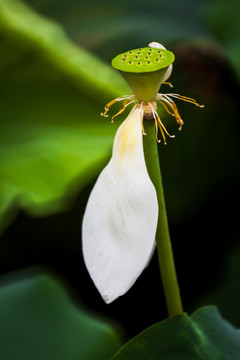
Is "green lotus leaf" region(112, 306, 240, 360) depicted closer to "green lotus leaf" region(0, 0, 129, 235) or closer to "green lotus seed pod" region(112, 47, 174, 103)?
"green lotus seed pod" region(112, 47, 174, 103)

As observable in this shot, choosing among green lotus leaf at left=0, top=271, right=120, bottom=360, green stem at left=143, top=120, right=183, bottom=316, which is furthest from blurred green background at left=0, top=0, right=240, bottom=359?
green stem at left=143, top=120, right=183, bottom=316

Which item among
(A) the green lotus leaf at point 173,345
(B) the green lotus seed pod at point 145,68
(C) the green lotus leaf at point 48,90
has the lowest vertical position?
(A) the green lotus leaf at point 173,345

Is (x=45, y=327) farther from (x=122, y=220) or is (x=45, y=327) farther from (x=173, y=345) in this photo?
(x=122, y=220)

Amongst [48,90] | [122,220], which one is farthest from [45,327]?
[48,90]

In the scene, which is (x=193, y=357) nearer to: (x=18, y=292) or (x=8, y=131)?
(x=18, y=292)

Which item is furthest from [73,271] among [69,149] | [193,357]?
[193,357]

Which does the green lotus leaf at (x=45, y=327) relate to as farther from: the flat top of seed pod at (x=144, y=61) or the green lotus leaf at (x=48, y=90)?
the flat top of seed pod at (x=144, y=61)

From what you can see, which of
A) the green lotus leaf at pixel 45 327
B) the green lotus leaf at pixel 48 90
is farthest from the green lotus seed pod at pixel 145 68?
the green lotus leaf at pixel 48 90
